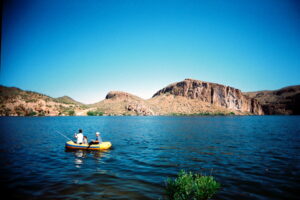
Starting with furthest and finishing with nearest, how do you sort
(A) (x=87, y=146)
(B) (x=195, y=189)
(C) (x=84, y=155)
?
(A) (x=87, y=146)
(C) (x=84, y=155)
(B) (x=195, y=189)

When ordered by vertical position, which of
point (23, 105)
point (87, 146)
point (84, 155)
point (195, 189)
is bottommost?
point (84, 155)

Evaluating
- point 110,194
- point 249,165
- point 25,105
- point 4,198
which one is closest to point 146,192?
point 110,194

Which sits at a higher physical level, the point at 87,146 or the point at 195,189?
the point at 195,189

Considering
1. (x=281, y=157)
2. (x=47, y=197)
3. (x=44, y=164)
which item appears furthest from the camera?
(x=281, y=157)

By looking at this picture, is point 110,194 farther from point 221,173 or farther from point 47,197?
point 221,173

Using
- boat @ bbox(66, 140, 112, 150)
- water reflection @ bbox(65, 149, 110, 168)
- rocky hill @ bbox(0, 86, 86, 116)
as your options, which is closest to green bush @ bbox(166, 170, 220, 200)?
water reflection @ bbox(65, 149, 110, 168)

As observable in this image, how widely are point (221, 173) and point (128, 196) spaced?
22.9 feet

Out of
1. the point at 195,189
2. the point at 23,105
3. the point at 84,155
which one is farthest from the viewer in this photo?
the point at 23,105

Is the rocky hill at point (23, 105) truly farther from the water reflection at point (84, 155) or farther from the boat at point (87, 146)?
the water reflection at point (84, 155)

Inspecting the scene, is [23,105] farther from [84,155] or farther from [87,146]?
[84,155]

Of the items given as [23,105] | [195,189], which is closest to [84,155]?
[195,189]

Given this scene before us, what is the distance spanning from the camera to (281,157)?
16891 millimetres

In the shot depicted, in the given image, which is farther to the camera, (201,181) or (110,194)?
(110,194)

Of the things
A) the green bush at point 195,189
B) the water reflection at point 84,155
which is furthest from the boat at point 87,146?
the green bush at point 195,189
